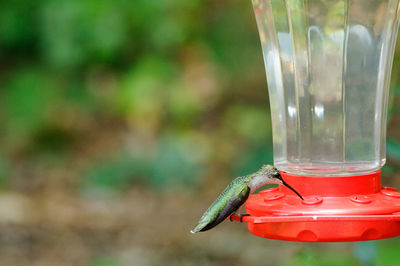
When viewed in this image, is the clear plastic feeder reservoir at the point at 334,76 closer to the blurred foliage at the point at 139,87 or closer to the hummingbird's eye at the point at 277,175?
the hummingbird's eye at the point at 277,175

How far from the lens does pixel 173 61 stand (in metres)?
4.55

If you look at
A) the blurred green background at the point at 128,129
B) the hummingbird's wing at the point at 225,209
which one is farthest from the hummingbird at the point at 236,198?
the blurred green background at the point at 128,129

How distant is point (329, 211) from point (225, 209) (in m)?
0.33

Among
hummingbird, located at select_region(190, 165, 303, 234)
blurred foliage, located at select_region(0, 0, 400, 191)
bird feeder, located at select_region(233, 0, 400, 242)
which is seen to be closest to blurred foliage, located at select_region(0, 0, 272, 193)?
blurred foliage, located at select_region(0, 0, 400, 191)

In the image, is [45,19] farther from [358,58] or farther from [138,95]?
[358,58]

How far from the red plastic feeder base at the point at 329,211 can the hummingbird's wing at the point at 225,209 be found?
36 millimetres

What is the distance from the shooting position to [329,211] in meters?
1.63

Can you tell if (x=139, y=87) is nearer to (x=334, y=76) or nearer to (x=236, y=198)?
(x=334, y=76)

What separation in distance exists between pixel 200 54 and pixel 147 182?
4.07ft

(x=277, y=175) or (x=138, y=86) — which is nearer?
(x=277, y=175)

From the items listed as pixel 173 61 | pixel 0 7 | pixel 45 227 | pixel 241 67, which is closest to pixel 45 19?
pixel 0 7

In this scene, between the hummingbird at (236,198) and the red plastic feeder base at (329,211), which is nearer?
the red plastic feeder base at (329,211)

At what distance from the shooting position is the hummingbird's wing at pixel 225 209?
184 cm

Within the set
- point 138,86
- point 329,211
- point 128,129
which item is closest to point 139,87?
point 138,86
